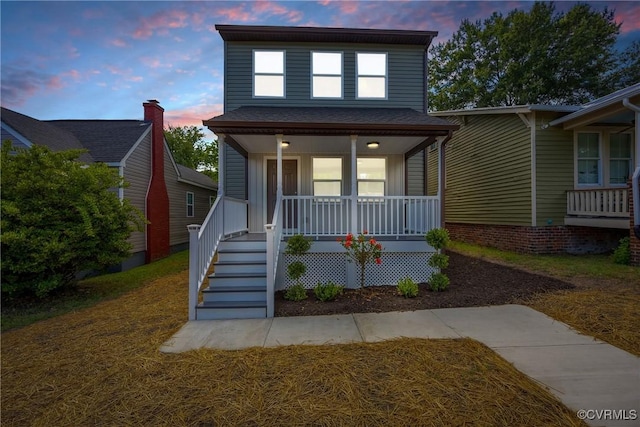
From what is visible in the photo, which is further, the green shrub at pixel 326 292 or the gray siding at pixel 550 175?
the gray siding at pixel 550 175

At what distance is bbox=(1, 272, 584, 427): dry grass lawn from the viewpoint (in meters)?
2.21

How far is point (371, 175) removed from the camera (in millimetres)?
8102

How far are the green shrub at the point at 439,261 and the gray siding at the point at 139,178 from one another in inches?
371

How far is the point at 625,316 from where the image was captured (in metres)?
3.96

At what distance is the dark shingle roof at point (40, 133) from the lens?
25.8ft

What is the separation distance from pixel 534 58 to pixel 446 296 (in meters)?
21.5

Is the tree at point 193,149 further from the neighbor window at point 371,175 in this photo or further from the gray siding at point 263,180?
the neighbor window at point 371,175

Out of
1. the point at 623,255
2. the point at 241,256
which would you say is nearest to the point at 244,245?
the point at 241,256

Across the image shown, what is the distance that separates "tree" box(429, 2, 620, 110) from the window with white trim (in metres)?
18.1

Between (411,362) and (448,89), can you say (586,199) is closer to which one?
(411,362)

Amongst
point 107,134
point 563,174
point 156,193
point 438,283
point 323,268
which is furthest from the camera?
point 156,193

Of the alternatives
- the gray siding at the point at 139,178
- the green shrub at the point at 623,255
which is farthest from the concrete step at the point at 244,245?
the green shrub at the point at 623,255

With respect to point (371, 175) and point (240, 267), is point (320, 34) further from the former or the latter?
point (240, 267)

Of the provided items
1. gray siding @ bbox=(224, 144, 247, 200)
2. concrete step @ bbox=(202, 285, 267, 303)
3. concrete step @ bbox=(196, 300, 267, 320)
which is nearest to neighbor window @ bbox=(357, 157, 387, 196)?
gray siding @ bbox=(224, 144, 247, 200)
